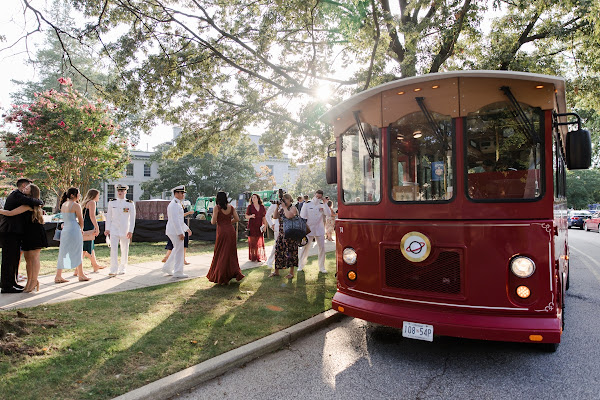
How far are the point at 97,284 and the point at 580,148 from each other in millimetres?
7980

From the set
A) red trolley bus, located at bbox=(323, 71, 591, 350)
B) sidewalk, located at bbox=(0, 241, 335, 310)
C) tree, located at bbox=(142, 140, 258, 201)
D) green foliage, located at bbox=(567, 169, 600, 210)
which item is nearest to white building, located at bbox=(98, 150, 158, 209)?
tree, located at bbox=(142, 140, 258, 201)

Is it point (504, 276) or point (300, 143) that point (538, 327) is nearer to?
point (504, 276)

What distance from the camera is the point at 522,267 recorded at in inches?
140

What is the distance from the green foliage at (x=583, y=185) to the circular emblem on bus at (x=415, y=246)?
191ft

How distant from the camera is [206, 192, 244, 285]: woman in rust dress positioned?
7.09 m

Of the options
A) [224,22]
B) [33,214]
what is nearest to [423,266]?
[33,214]

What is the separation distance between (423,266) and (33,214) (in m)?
6.23

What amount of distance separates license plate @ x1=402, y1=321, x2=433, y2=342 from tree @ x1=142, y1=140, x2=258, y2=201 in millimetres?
34193

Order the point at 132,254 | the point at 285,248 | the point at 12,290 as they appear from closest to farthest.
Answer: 1. the point at 12,290
2. the point at 285,248
3. the point at 132,254

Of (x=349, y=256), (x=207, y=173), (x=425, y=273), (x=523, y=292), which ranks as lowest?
(x=523, y=292)

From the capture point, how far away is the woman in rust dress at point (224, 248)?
23.3ft

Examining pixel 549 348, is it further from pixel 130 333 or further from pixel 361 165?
pixel 130 333

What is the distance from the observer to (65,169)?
55.7 ft

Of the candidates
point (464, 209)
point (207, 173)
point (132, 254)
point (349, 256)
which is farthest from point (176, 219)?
point (207, 173)
